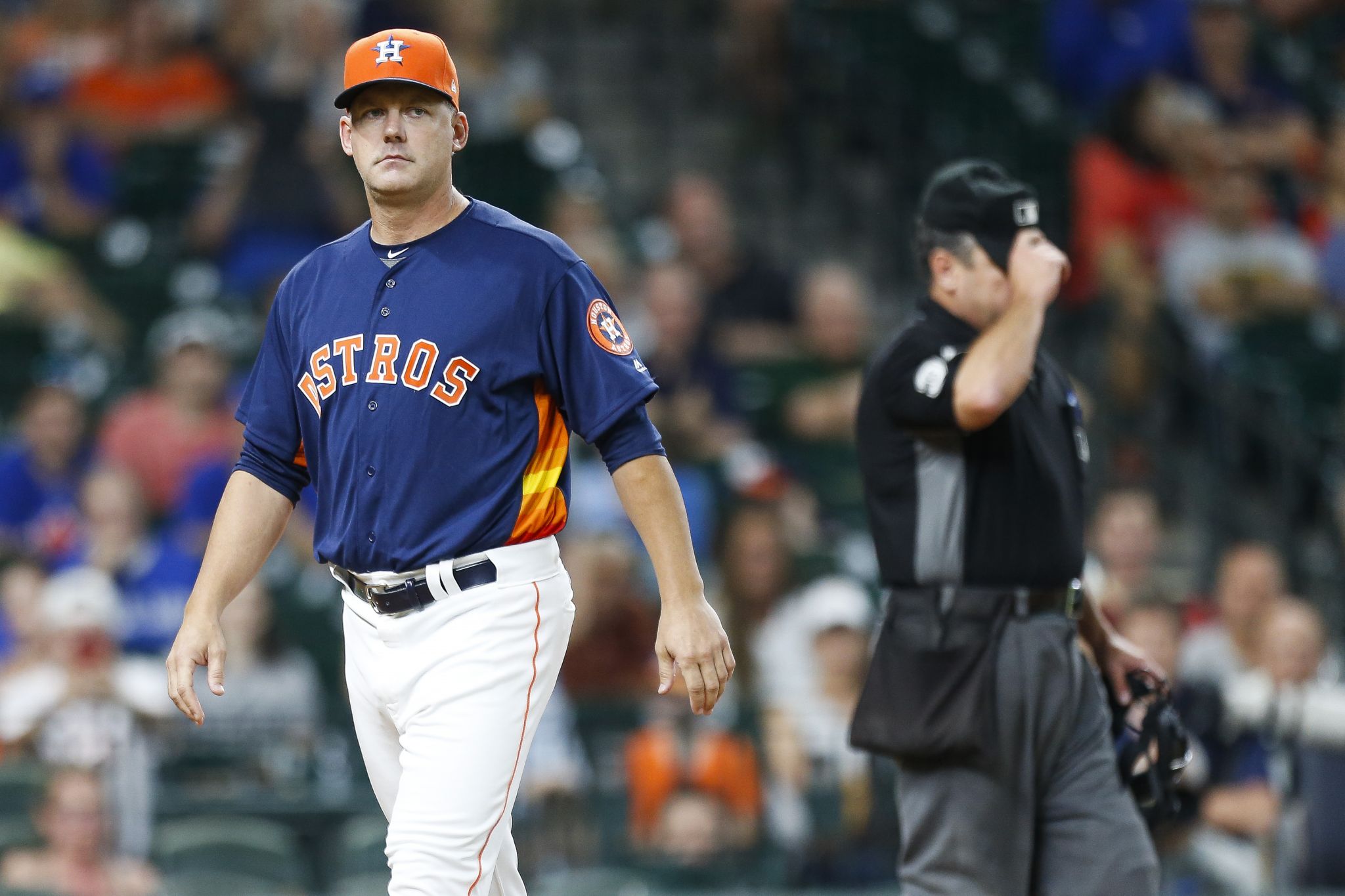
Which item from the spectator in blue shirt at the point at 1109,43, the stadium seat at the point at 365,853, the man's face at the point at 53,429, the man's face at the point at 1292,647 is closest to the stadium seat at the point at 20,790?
the stadium seat at the point at 365,853

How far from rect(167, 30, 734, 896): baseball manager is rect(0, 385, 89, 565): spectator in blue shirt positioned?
495 centimetres

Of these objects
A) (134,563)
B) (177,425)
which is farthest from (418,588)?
(177,425)

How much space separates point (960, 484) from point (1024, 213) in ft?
2.06

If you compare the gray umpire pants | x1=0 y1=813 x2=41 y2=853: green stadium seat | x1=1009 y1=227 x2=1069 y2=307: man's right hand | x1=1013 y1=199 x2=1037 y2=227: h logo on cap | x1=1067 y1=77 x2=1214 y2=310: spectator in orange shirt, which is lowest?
x1=0 y1=813 x2=41 y2=853: green stadium seat

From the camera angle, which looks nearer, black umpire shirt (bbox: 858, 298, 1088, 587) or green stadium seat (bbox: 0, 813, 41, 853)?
black umpire shirt (bbox: 858, 298, 1088, 587)

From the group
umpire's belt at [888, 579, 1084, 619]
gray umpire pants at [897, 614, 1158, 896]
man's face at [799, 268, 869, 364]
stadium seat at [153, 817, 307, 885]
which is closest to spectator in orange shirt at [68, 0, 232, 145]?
man's face at [799, 268, 869, 364]

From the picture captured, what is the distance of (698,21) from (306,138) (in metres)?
2.86

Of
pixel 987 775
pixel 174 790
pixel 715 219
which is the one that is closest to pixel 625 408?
pixel 987 775

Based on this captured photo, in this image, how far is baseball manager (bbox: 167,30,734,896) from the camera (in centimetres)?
350

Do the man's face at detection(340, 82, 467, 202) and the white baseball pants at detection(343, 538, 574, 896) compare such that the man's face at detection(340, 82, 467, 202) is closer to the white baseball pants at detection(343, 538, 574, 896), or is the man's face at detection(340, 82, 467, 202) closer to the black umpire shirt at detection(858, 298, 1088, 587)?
the white baseball pants at detection(343, 538, 574, 896)

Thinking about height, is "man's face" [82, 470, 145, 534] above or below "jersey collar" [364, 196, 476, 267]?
below

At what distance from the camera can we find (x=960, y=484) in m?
4.05

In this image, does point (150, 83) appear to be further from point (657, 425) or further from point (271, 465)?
point (271, 465)

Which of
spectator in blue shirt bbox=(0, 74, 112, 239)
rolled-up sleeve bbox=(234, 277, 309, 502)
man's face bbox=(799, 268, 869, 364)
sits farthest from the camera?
spectator in blue shirt bbox=(0, 74, 112, 239)
